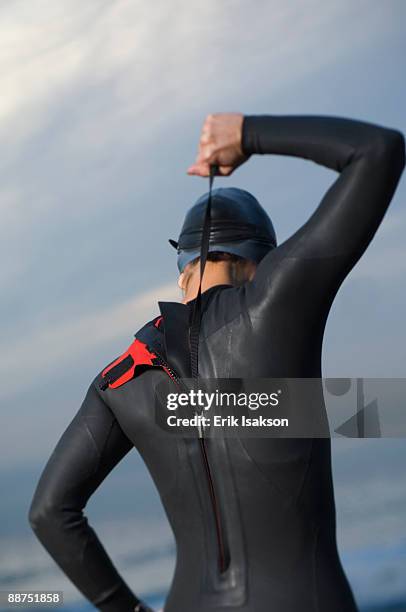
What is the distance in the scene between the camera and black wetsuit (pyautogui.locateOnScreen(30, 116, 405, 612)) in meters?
2.82

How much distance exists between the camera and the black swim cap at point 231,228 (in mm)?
Result: 3531

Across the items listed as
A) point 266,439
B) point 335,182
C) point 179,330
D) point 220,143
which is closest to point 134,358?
point 179,330

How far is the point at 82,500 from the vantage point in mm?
3686

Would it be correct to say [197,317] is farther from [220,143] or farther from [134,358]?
[220,143]

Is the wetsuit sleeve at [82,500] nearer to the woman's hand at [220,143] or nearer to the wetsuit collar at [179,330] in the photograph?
the wetsuit collar at [179,330]

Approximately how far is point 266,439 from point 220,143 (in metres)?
0.99

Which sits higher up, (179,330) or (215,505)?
(179,330)

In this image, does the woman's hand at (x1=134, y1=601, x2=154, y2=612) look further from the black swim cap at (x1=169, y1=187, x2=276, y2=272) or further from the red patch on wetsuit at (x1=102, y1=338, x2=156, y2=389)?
the black swim cap at (x1=169, y1=187, x2=276, y2=272)

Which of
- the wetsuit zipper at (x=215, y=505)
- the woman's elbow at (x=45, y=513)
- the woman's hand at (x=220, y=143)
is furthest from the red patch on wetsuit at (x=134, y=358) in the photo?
the woman's hand at (x=220, y=143)

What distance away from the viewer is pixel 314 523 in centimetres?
311

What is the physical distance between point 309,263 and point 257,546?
3.21 feet

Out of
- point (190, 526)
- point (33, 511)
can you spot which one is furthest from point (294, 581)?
point (33, 511)

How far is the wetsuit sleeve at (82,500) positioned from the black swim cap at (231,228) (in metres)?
0.68

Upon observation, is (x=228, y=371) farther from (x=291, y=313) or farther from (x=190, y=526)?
(x=190, y=526)
